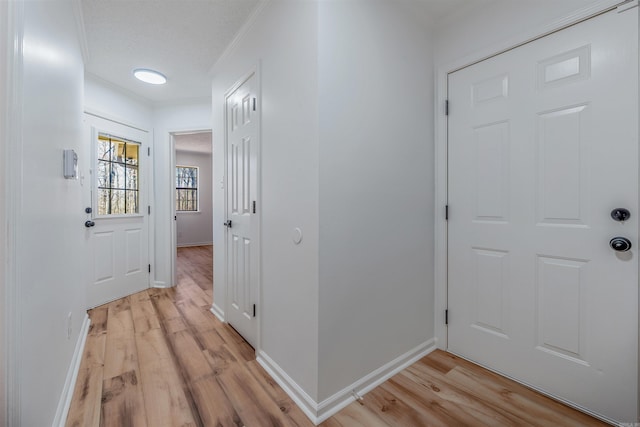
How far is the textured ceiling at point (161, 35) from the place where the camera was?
183 centimetres

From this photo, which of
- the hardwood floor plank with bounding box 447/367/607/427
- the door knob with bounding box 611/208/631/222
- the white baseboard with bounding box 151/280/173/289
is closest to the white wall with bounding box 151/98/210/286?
the white baseboard with bounding box 151/280/173/289

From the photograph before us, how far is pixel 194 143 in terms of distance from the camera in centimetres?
614

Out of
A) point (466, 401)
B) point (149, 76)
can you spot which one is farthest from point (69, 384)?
point (149, 76)

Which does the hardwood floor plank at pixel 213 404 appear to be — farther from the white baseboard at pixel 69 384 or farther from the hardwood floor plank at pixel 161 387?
→ the white baseboard at pixel 69 384

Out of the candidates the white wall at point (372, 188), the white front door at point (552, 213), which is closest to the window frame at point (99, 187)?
the white wall at point (372, 188)

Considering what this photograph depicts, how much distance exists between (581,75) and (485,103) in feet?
1.48

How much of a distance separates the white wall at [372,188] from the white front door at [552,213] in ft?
0.89

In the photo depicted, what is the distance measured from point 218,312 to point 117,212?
1.77m

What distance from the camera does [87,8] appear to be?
185 cm

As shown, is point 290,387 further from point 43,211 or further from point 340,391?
point 43,211

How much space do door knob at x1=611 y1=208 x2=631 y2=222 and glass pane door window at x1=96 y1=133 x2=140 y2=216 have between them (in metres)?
4.19

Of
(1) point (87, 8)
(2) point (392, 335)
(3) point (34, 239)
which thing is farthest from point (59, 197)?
(2) point (392, 335)

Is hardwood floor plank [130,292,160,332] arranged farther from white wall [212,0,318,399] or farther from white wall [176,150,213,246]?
white wall [176,150,213,246]

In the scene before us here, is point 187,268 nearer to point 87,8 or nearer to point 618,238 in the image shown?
point 87,8
